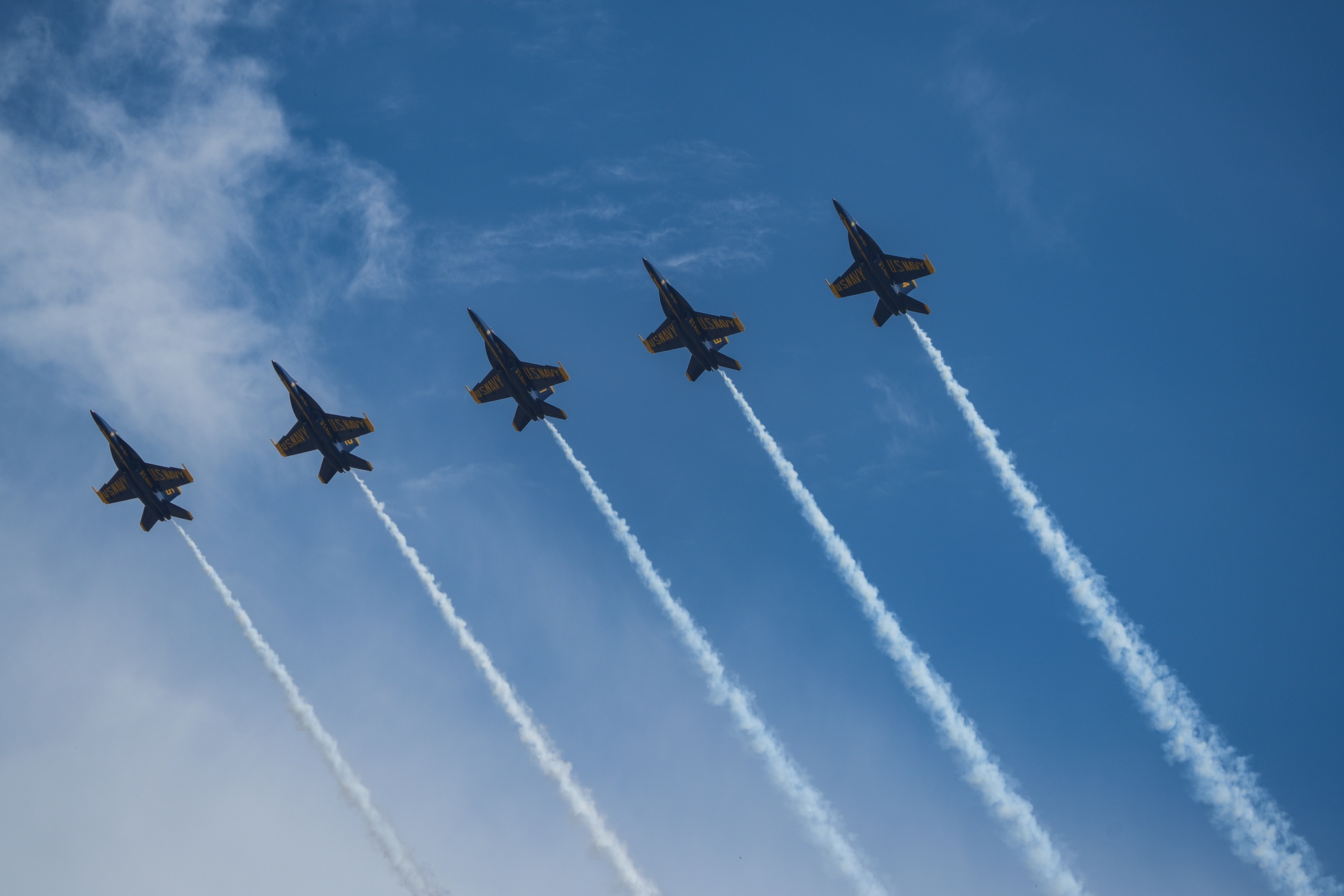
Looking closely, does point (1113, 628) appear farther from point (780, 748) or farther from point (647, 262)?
point (647, 262)

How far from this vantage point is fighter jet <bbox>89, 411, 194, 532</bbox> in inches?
3752

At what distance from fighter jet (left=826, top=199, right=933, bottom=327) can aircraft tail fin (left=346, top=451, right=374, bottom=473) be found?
186ft

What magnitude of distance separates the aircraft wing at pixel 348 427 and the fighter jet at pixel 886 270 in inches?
2184

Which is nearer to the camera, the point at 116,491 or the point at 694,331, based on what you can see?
the point at 694,331

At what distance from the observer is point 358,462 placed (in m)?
93.9

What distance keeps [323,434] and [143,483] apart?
22.3m

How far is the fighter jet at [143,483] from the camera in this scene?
95312mm

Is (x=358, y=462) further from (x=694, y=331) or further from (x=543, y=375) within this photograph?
(x=694, y=331)

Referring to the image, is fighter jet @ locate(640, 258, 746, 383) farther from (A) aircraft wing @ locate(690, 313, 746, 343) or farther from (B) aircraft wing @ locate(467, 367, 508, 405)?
(B) aircraft wing @ locate(467, 367, 508, 405)

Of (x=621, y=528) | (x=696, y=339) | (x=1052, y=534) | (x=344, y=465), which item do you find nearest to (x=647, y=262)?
(x=696, y=339)

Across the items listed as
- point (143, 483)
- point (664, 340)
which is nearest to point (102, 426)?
point (143, 483)

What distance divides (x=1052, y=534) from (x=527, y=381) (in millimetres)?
55687

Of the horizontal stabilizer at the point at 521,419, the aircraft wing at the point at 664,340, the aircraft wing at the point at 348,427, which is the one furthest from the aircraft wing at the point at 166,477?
the aircraft wing at the point at 664,340

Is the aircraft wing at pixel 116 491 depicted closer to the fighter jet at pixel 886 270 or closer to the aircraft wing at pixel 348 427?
the aircraft wing at pixel 348 427
